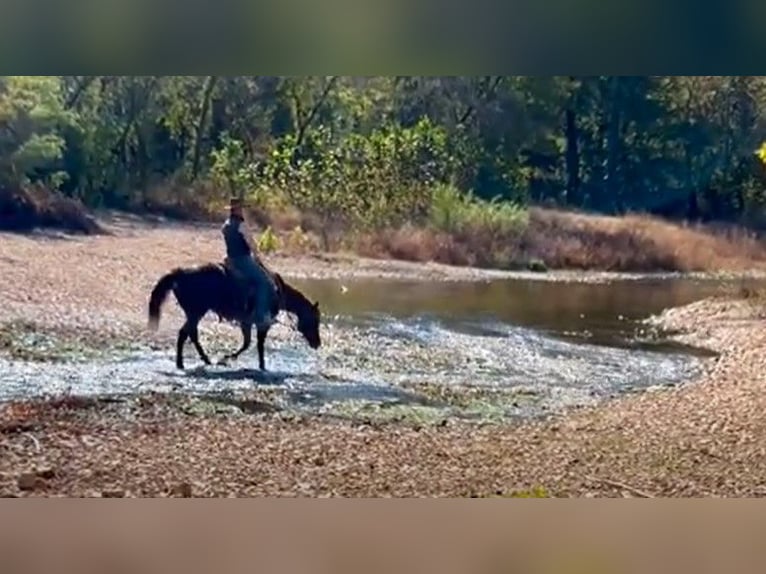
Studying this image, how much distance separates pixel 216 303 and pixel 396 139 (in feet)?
2.36

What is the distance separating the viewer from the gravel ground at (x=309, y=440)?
397 cm

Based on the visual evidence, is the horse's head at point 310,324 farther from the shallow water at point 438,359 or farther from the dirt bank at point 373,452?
the dirt bank at point 373,452

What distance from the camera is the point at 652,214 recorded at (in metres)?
4.11

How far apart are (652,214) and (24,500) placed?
201 cm

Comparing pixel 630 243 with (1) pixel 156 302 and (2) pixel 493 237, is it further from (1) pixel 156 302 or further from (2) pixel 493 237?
(1) pixel 156 302

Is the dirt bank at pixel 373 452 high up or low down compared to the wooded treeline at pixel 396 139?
down

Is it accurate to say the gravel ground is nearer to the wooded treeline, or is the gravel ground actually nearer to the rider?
the rider

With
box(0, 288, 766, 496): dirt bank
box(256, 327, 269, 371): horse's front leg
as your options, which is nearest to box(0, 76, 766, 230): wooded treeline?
box(256, 327, 269, 371): horse's front leg

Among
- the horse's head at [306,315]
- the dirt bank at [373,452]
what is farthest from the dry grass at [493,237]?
the dirt bank at [373,452]

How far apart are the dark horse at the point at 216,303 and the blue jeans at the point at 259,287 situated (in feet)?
0.07

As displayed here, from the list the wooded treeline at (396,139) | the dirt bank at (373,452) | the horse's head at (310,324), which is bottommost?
the dirt bank at (373,452)

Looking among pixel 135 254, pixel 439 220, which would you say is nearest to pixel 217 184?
pixel 135 254

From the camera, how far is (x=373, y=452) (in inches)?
158

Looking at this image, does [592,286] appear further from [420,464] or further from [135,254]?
[135,254]
